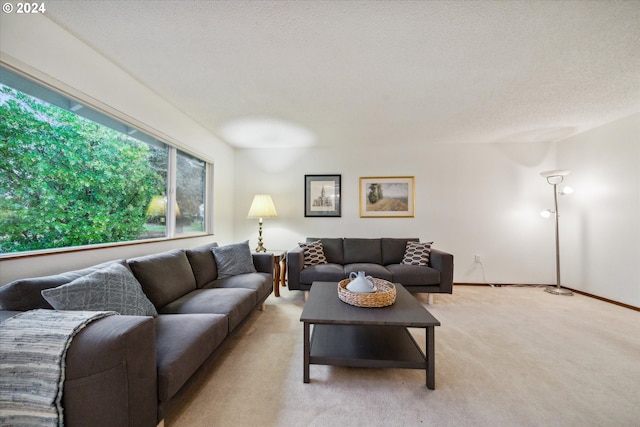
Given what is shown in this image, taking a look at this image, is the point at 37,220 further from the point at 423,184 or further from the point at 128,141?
the point at 423,184

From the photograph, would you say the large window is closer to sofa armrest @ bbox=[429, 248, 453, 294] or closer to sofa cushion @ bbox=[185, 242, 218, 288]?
sofa cushion @ bbox=[185, 242, 218, 288]

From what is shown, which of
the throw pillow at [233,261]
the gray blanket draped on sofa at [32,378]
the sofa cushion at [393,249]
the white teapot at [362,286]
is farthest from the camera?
the sofa cushion at [393,249]

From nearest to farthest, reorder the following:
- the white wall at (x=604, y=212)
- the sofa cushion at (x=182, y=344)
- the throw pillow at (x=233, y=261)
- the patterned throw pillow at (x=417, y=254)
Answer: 1. the sofa cushion at (x=182, y=344)
2. the throw pillow at (x=233, y=261)
3. the white wall at (x=604, y=212)
4. the patterned throw pillow at (x=417, y=254)

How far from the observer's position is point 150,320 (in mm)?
1023

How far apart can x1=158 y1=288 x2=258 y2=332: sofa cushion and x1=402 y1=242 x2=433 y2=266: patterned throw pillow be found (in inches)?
84.8

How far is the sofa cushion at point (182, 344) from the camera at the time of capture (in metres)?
Result: 1.04

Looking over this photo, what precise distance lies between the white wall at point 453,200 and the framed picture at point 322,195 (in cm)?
10

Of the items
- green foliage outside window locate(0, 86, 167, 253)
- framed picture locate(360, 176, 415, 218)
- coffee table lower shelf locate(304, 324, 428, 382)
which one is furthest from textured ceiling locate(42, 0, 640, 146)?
coffee table lower shelf locate(304, 324, 428, 382)

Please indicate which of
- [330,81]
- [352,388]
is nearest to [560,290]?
[352,388]

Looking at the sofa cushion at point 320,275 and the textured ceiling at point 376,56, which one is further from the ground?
the textured ceiling at point 376,56

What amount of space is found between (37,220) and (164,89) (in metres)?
1.45

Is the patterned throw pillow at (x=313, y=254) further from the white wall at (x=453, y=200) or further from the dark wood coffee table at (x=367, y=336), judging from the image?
the dark wood coffee table at (x=367, y=336)

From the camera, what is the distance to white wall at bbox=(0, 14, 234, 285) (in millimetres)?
1294

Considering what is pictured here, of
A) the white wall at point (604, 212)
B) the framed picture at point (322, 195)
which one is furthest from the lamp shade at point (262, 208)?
the white wall at point (604, 212)
